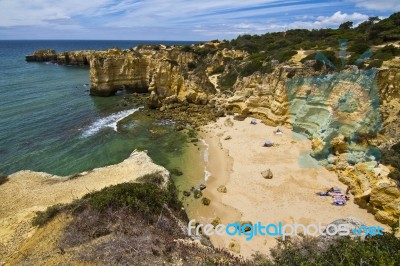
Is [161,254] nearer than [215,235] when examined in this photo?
Yes

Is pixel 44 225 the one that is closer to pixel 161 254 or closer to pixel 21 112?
pixel 161 254

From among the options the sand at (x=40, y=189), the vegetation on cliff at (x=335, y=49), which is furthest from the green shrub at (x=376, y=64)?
the sand at (x=40, y=189)

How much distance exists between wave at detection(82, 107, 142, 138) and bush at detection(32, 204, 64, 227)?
15754mm

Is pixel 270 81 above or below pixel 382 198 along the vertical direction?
above

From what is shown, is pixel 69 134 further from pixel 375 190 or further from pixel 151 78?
pixel 375 190

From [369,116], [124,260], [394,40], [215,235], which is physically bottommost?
[215,235]

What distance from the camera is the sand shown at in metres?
12.9

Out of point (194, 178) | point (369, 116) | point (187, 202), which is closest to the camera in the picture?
point (187, 202)

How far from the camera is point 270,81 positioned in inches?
1214

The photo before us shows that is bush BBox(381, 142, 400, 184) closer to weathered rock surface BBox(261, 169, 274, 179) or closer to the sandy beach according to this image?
the sandy beach

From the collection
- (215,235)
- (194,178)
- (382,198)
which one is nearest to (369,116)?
(382,198)

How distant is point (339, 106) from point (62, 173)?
21028 millimetres

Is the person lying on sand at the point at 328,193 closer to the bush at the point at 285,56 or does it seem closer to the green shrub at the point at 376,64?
the green shrub at the point at 376,64

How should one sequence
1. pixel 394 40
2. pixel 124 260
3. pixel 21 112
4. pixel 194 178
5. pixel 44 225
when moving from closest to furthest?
pixel 124 260, pixel 44 225, pixel 194 178, pixel 21 112, pixel 394 40
